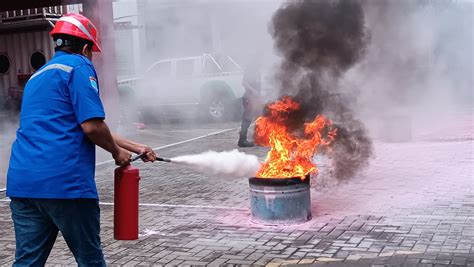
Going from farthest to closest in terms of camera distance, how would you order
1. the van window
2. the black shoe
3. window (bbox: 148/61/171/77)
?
1. window (bbox: 148/61/171/77)
2. the van window
3. the black shoe

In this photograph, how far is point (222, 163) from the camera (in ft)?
15.7

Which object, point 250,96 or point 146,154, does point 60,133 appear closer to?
point 146,154

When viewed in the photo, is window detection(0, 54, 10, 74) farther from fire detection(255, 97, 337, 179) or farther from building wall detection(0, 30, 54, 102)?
fire detection(255, 97, 337, 179)

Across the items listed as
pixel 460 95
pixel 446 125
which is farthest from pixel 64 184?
pixel 460 95

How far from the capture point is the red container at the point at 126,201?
3.41 m

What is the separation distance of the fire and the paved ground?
1.62 feet

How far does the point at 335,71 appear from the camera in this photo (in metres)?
6.50

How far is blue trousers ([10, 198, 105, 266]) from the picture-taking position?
3.12 metres

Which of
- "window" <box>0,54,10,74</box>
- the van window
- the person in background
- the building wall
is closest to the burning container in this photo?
the person in background

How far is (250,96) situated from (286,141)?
458 centimetres

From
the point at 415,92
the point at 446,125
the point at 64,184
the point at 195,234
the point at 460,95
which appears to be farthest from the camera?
the point at 460,95

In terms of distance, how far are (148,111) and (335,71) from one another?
9.88m

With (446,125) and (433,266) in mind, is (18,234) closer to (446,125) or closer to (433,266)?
(433,266)

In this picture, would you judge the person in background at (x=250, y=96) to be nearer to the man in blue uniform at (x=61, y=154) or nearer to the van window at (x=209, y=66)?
the van window at (x=209, y=66)
